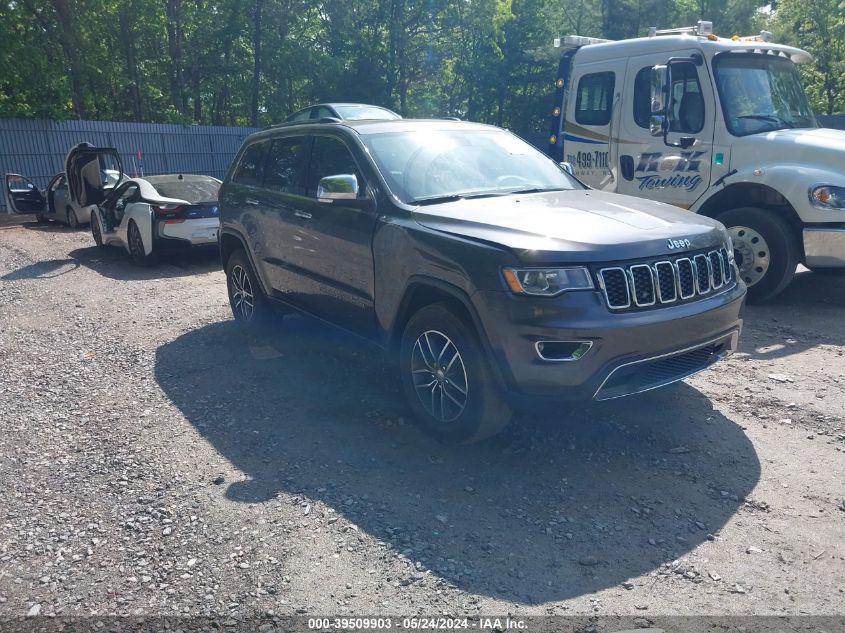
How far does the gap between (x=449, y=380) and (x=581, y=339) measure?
0.87m

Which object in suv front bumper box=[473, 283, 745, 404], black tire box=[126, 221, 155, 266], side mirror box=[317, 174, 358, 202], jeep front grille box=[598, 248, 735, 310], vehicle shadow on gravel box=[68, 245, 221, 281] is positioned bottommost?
vehicle shadow on gravel box=[68, 245, 221, 281]

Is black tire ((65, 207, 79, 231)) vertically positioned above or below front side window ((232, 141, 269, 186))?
below

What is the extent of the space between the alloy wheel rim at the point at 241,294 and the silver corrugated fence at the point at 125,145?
14365mm

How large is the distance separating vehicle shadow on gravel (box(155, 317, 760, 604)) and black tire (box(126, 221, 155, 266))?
17.9 feet

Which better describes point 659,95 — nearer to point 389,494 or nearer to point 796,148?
point 796,148

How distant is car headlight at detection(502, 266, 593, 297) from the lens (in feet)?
11.4

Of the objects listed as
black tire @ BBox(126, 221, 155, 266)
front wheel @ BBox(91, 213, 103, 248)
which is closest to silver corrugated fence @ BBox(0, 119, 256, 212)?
front wheel @ BBox(91, 213, 103, 248)

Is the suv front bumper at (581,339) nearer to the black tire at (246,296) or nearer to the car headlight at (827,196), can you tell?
the black tire at (246,296)

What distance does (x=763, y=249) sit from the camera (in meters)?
6.85

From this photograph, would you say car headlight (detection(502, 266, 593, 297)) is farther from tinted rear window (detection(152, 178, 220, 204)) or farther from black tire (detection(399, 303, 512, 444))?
tinted rear window (detection(152, 178, 220, 204))

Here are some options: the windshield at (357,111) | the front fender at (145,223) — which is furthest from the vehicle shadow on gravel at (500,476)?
the windshield at (357,111)

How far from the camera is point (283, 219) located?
18.2 ft

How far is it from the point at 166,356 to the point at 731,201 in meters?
5.80

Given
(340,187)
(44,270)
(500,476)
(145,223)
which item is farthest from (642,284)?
(44,270)
